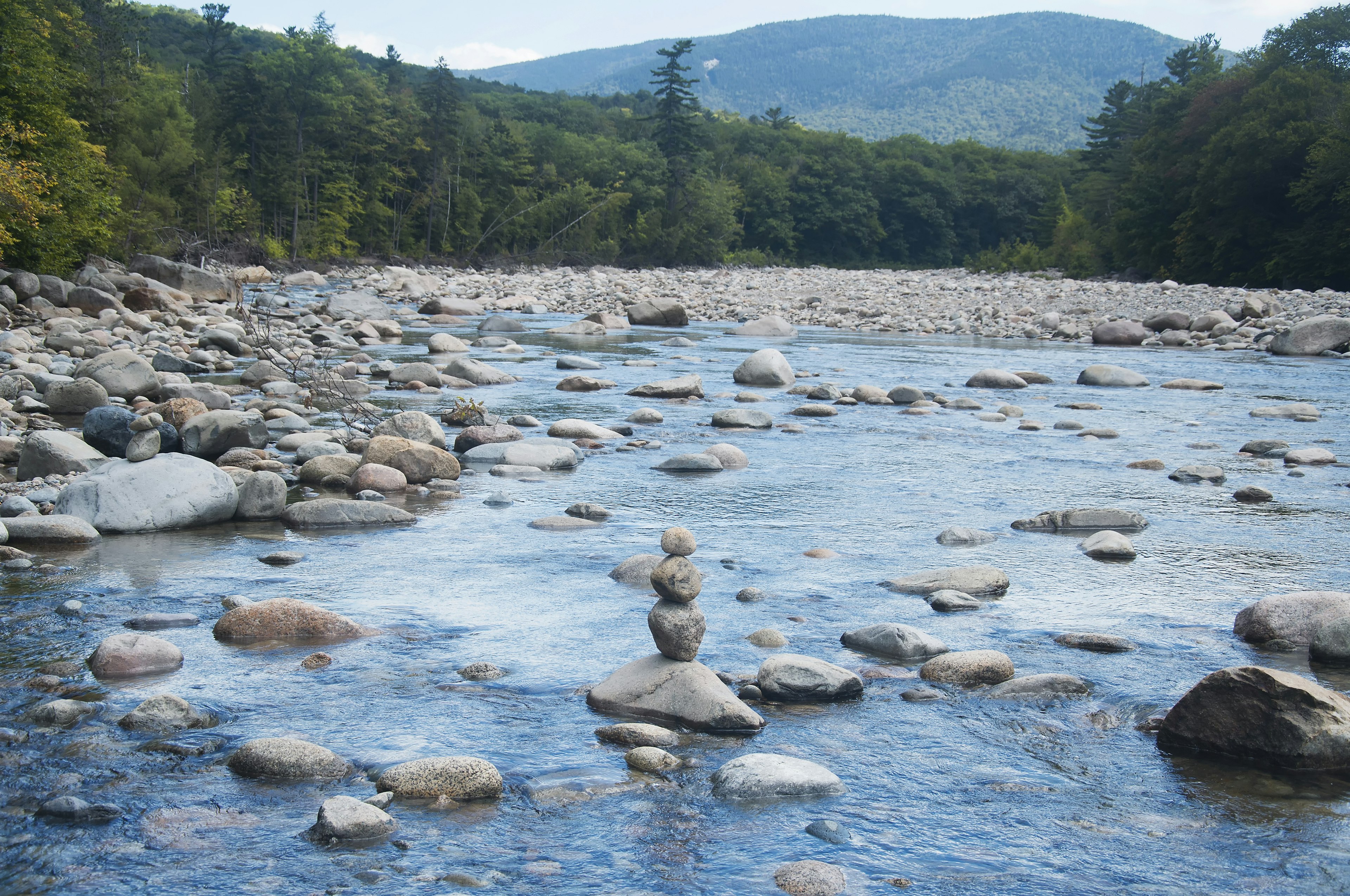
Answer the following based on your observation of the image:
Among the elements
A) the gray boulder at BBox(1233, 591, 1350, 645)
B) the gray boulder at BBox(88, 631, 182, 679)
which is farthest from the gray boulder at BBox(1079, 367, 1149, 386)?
the gray boulder at BBox(88, 631, 182, 679)

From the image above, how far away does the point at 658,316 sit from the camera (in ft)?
96.9

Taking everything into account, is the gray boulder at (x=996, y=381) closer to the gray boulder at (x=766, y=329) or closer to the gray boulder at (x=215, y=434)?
the gray boulder at (x=766, y=329)

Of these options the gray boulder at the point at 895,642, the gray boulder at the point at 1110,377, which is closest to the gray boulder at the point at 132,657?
the gray boulder at the point at 895,642

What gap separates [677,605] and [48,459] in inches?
243

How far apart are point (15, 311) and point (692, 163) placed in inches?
2364

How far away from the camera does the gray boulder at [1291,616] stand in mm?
5008

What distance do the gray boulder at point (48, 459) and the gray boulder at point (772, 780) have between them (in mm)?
6800

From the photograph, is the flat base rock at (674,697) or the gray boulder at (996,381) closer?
the flat base rock at (674,697)

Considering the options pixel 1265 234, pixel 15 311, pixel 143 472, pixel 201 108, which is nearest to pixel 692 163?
pixel 201 108

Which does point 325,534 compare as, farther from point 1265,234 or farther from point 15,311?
point 1265,234

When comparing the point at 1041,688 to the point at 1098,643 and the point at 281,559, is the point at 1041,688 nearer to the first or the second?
the point at 1098,643

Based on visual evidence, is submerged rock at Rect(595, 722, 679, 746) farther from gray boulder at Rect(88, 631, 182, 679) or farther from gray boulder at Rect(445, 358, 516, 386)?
gray boulder at Rect(445, 358, 516, 386)

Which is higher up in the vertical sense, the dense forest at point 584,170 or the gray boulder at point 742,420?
the dense forest at point 584,170

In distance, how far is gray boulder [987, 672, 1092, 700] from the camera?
173 inches
